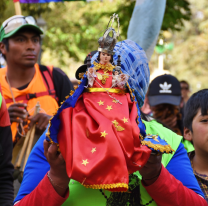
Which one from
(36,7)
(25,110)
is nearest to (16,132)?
(25,110)

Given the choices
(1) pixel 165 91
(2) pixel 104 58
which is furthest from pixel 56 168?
(1) pixel 165 91

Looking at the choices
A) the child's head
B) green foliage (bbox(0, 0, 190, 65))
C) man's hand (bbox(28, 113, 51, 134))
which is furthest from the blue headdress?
green foliage (bbox(0, 0, 190, 65))

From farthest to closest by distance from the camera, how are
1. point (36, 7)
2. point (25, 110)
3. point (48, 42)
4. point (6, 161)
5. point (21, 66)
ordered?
point (48, 42), point (36, 7), point (21, 66), point (25, 110), point (6, 161)

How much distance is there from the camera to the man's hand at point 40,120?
130 inches

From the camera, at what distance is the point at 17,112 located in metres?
3.30

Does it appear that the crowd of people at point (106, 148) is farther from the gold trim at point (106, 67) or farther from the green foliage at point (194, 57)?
the green foliage at point (194, 57)

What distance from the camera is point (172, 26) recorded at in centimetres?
664

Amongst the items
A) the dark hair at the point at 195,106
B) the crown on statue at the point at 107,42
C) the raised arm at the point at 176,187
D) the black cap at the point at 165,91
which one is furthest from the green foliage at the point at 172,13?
the crown on statue at the point at 107,42

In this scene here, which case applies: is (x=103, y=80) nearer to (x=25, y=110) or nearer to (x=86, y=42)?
(x=25, y=110)

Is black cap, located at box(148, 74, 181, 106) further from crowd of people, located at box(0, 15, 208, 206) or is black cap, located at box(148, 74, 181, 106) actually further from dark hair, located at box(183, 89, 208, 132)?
crowd of people, located at box(0, 15, 208, 206)

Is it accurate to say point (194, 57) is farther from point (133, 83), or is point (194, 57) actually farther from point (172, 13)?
point (133, 83)

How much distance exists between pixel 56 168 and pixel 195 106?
1.62 meters

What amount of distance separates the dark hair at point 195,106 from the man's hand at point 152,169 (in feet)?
3.90

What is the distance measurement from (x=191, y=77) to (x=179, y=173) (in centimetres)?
3133
